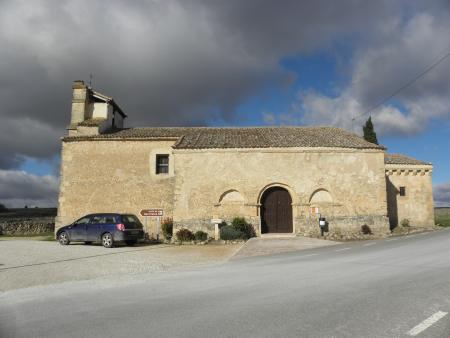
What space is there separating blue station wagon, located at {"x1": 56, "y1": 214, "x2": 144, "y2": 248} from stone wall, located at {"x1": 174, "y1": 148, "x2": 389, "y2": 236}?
3.20 metres

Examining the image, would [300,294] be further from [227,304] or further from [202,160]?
[202,160]

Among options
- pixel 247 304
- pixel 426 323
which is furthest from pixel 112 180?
pixel 426 323

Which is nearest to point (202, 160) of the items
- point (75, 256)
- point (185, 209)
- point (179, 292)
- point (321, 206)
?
point (185, 209)

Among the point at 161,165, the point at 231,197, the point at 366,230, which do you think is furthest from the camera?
the point at 161,165

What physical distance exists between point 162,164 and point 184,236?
5865 millimetres

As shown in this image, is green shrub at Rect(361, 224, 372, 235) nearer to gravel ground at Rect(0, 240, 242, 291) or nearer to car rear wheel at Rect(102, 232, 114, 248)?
gravel ground at Rect(0, 240, 242, 291)

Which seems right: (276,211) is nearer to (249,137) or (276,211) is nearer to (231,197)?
(231,197)

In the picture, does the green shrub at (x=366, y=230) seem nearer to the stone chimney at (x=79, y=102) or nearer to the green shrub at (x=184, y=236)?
the green shrub at (x=184, y=236)

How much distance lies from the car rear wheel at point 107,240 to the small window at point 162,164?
6535mm

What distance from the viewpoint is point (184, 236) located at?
57.0ft

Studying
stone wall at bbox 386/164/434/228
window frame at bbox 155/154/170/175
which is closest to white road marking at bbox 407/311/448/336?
window frame at bbox 155/154/170/175

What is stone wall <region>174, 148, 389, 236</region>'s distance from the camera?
18812 mm

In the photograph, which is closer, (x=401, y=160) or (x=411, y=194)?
(x=411, y=194)

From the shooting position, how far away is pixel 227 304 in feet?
17.7
